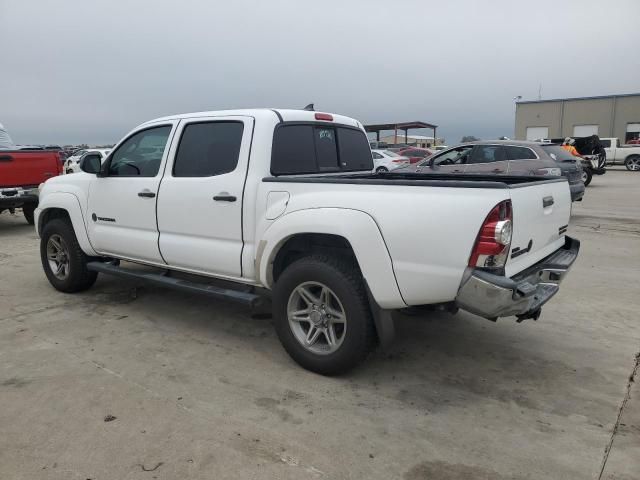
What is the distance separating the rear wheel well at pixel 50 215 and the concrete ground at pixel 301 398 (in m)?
1.02

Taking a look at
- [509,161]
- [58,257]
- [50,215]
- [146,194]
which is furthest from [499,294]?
[509,161]

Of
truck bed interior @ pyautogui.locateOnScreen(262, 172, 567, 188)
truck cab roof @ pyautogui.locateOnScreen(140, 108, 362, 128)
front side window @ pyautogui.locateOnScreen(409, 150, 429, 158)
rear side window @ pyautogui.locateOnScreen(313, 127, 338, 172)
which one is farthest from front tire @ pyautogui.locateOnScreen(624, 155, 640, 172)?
rear side window @ pyautogui.locateOnScreen(313, 127, 338, 172)

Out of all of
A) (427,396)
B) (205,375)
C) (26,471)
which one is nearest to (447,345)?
(427,396)

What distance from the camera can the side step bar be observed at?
3986mm

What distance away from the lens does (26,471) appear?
2654mm

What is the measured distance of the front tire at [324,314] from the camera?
11.3 ft

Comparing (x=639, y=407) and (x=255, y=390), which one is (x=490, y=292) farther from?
(x=255, y=390)

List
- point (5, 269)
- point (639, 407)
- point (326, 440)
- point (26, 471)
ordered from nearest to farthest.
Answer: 1. point (26, 471)
2. point (326, 440)
3. point (639, 407)
4. point (5, 269)

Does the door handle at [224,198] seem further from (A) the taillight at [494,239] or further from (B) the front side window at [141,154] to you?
(A) the taillight at [494,239]

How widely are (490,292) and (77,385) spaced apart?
2.82 meters

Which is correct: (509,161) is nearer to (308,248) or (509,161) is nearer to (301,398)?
(308,248)

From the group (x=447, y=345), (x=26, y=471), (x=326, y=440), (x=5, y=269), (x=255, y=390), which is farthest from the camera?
(x=5, y=269)

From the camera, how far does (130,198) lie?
479 cm

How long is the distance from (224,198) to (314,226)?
917 mm
